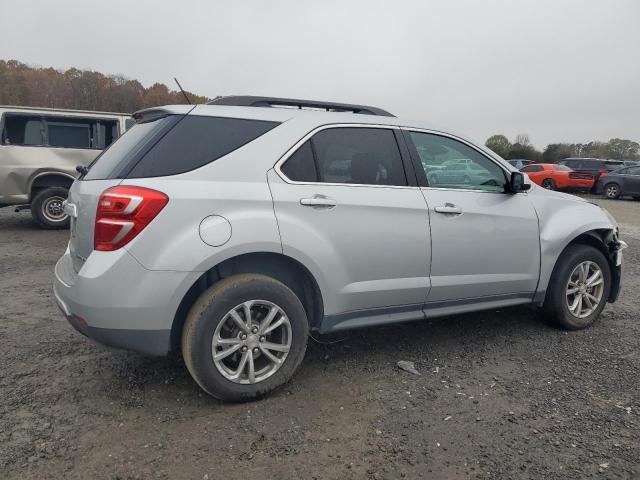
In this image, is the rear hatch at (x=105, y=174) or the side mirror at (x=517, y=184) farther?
the side mirror at (x=517, y=184)

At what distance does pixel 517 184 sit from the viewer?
3.69 meters

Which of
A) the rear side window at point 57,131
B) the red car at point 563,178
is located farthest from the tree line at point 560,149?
the rear side window at point 57,131

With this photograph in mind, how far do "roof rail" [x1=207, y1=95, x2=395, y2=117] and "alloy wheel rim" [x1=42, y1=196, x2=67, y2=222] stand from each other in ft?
22.3

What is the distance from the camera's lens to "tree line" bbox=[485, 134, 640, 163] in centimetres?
5094

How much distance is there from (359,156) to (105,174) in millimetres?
1564

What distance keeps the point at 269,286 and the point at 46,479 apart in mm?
1353

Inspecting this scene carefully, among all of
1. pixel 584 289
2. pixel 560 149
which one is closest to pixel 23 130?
pixel 584 289

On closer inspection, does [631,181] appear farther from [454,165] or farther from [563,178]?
[454,165]

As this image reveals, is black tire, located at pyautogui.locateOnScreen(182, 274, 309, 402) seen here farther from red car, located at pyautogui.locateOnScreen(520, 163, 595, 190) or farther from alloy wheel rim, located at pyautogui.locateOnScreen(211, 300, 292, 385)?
red car, located at pyautogui.locateOnScreen(520, 163, 595, 190)

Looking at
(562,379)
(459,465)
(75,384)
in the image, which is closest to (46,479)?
(75,384)

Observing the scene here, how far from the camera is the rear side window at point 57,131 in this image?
8305 mm

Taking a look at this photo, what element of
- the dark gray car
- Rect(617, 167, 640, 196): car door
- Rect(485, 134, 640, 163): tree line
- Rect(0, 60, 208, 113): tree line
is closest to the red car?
the dark gray car

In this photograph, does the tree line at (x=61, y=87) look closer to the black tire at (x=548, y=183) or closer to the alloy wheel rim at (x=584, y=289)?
the black tire at (x=548, y=183)

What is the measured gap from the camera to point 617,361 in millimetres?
3461
